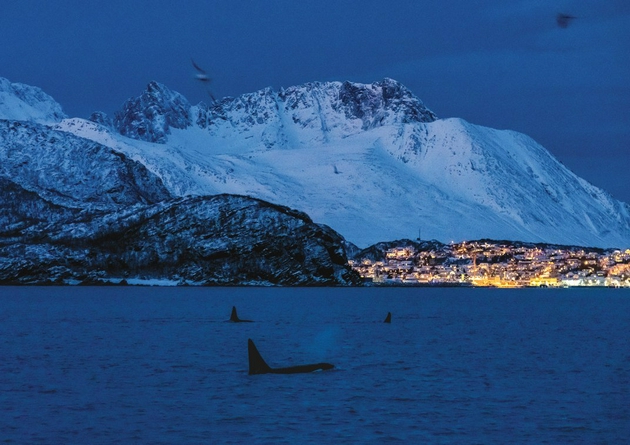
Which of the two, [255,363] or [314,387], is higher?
[255,363]

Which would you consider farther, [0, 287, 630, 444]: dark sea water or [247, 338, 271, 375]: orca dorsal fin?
[247, 338, 271, 375]: orca dorsal fin

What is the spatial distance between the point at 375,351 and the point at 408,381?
87.1 ft

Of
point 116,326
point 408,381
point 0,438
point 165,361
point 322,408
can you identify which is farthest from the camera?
point 116,326

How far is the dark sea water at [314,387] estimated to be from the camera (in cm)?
5112

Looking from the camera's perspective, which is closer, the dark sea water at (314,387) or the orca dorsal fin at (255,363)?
the dark sea water at (314,387)

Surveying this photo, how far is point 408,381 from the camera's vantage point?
238 ft

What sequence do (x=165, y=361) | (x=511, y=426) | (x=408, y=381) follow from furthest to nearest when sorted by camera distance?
(x=165, y=361) < (x=408, y=381) < (x=511, y=426)

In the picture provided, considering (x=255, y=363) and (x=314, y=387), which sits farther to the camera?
(x=255, y=363)

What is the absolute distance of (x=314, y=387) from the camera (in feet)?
224

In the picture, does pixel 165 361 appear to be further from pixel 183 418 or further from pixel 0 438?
pixel 0 438

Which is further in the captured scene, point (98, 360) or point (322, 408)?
point (98, 360)

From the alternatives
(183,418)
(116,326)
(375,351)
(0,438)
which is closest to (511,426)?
(183,418)

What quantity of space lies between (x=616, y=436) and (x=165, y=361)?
45.5m

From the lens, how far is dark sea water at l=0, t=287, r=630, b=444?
168 feet
